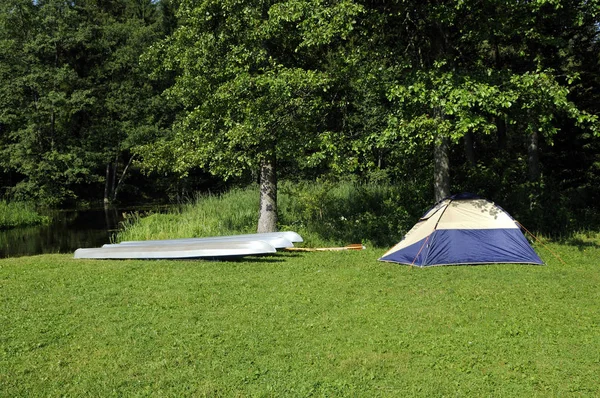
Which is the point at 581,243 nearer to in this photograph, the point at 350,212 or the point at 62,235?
the point at 350,212

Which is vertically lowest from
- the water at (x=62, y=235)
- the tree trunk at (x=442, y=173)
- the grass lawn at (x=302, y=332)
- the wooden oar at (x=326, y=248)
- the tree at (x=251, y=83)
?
the grass lawn at (x=302, y=332)

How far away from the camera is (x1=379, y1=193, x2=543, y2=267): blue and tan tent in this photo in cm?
1007

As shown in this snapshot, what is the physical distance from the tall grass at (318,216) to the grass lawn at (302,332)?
3.86 meters

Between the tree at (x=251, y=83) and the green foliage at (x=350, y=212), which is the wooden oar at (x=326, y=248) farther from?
the tree at (x=251, y=83)

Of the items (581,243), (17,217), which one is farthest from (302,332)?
(17,217)

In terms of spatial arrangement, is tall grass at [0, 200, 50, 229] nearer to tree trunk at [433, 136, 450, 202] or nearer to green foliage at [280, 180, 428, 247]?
green foliage at [280, 180, 428, 247]

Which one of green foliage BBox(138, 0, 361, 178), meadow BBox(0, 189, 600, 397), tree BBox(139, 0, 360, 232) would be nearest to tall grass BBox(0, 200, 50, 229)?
tree BBox(139, 0, 360, 232)

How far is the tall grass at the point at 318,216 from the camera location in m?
13.5

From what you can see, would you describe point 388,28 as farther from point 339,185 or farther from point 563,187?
point 563,187

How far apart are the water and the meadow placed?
293 inches

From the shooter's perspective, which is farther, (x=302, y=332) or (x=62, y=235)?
(x=62, y=235)

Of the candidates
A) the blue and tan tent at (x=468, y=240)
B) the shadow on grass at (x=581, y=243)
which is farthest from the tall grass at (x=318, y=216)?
the shadow on grass at (x=581, y=243)

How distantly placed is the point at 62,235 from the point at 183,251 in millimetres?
11596

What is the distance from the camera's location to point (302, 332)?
6.06 metres
